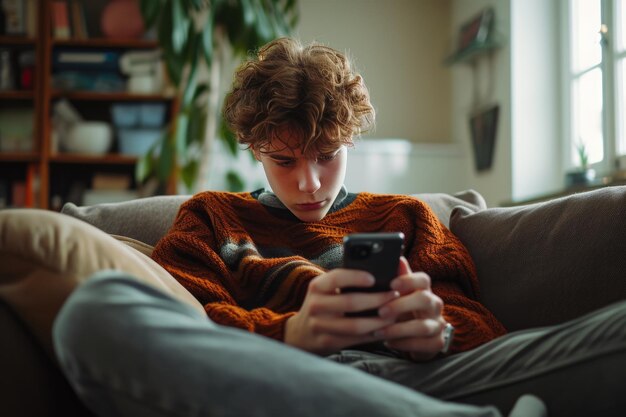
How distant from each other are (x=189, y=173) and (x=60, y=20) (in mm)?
1331

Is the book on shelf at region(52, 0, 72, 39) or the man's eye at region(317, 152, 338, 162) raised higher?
the book on shelf at region(52, 0, 72, 39)

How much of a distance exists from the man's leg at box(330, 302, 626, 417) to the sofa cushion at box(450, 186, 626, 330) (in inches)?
9.4

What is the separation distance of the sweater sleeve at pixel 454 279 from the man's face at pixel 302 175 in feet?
0.57

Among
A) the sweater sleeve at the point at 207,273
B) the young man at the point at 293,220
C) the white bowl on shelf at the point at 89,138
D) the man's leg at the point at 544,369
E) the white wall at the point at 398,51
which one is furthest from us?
the white wall at the point at 398,51

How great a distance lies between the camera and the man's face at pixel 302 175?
123cm

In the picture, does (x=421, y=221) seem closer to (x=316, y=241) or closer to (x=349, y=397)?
(x=316, y=241)

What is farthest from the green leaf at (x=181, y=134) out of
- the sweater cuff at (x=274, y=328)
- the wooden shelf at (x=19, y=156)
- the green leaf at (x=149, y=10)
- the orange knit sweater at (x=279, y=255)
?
the sweater cuff at (x=274, y=328)

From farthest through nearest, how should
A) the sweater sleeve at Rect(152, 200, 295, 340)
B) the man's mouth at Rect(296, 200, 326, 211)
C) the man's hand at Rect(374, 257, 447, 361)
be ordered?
the man's mouth at Rect(296, 200, 326, 211) < the sweater sleeve at Rect(152, 200, 295, 340) < the man's hand at Rect(374, 257, 447, 361)

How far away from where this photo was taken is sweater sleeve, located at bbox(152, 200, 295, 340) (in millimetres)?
1041

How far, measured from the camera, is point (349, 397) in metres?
0.67

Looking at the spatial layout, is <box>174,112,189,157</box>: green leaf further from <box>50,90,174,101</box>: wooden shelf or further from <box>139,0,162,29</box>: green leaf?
<box>50,90,174,101</box>: wooden shelf

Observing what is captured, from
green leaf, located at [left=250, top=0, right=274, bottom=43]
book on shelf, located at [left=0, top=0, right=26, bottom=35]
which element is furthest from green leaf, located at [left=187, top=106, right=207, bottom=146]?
book on shelf, located at [left=0, top=0, right=26, bottom=35]

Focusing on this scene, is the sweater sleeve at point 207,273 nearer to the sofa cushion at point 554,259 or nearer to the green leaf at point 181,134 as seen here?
the sofa cushion at point 554,259

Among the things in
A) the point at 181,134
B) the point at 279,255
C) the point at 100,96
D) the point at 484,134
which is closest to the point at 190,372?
the point at 279,255
